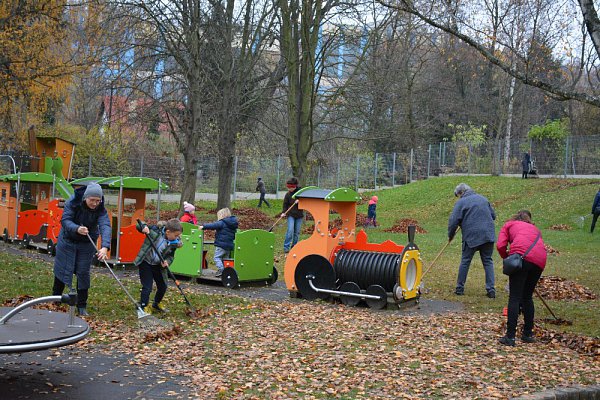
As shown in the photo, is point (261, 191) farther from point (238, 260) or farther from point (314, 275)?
point (314, 275)

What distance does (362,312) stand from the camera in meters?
11.3

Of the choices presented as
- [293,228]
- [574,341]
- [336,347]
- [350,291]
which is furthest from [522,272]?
[293,228]

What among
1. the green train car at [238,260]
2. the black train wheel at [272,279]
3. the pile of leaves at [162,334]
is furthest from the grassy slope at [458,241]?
the black train wheel at [272,279]

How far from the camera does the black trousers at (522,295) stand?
29.9 ft

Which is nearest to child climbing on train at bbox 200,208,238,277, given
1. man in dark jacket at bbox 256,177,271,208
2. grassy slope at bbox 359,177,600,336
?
grassy slope at bbox 359,177,600,336

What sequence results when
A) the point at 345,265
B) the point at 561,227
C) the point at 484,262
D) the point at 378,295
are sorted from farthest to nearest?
1. the point at 561,227
2. the point at 484,262
3. the point at 345,265
4. the point at 378,295

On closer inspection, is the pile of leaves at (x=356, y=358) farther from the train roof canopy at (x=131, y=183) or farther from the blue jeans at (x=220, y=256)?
the train roof canopy at (x=131, y=183)

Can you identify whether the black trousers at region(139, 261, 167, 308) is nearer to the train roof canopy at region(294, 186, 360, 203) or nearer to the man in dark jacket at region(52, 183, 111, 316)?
the man in dark jacket at region(52, 183, 111, 316)

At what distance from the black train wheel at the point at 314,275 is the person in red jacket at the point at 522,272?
3359 mm

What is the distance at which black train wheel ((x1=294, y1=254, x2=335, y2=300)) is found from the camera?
12.0m

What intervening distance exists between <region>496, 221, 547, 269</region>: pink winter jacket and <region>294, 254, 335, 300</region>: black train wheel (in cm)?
330

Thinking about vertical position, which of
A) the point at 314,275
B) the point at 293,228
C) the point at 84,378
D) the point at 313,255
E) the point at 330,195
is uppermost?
the point at 330,195

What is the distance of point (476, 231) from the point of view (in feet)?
42.6

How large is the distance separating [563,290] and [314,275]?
4.52 m
